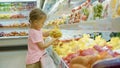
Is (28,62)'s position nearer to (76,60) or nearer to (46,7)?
(46,7)

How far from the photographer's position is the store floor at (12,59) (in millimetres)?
4965

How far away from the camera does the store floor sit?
4.96m

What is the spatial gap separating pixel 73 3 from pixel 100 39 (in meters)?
0.89

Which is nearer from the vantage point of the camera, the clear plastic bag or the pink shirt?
the clear plastic bag

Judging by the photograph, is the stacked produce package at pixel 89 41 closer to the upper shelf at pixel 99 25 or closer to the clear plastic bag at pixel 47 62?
the upper shelf at pixel 99 25

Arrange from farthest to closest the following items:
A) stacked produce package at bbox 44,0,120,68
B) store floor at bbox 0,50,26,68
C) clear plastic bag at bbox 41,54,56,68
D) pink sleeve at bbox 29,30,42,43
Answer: store floor at bbox 0,50,26,68 → pink sleeve at bbox 29,30,42,43 → clear plastic bag at bbox 41,54,56,68 → stacked produce package at bbox 44,0,120,68

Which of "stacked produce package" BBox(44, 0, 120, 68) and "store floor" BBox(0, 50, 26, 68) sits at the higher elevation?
"stacked produce package" BBox(44, 0, 120, 68)

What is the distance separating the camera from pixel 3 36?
5328 mm

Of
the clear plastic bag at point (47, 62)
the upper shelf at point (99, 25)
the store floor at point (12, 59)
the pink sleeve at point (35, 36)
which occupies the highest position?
the upper shelf at point (99, 25)

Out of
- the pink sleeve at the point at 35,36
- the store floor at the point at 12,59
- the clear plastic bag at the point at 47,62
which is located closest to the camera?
the clear plastic bag at the point at 47,62

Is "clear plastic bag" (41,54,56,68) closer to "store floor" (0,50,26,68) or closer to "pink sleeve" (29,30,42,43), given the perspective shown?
"pink sleeve" (29,30,42,43)

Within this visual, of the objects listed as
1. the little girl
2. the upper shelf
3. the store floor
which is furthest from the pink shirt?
the store floor

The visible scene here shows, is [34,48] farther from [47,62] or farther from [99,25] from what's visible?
[99,25]

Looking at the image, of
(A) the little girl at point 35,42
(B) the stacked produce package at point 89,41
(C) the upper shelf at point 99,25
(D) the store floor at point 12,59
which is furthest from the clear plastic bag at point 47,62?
(D) the store floor at point 12,59
